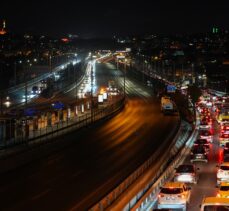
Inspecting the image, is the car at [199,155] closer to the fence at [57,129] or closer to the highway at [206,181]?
the highway at [206,181]

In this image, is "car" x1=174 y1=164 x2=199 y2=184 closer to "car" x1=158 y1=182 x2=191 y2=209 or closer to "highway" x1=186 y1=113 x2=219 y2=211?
"highway" x1=186 y1=113 x2=219 y2=211

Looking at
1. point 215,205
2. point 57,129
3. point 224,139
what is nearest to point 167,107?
point 224,139

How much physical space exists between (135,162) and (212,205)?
80.1ft

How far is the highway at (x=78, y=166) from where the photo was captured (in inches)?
1132

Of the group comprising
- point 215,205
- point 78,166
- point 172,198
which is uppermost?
point 215,205

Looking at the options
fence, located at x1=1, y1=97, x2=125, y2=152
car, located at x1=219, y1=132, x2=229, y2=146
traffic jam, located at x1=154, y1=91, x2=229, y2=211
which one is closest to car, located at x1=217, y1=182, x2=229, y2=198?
traffic jam, located at x1=154, y1=91, x2=229, y2=211

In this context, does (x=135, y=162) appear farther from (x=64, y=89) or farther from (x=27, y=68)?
(x=27, y=68)

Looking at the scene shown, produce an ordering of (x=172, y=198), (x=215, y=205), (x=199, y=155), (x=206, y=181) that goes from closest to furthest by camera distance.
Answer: (x=215, y=205), (x=172, y=198), (x=206, y=181), (x=199, y=155)

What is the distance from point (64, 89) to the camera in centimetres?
Answer: 12569

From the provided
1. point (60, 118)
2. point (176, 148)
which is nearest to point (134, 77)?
point (60, 118)

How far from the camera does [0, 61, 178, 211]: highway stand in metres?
28.8

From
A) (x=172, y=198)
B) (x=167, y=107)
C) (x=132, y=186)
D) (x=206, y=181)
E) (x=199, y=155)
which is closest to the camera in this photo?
(x=172, y=198)

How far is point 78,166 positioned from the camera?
133ft

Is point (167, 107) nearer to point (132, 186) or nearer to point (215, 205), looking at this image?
point (132, 186)
